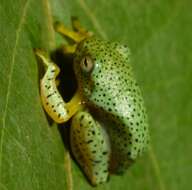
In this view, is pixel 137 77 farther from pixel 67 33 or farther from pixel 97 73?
pixel 67 33

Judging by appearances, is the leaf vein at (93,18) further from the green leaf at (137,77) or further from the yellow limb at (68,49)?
the yellow limb at (68,49)

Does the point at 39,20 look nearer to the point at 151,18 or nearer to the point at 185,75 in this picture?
the point at 151,18

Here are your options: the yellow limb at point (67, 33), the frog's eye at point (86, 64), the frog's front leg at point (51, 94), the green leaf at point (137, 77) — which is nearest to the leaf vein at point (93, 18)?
the green leaf at point (137, 77)

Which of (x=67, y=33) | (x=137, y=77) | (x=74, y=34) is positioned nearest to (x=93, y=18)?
(x=74, y=34)

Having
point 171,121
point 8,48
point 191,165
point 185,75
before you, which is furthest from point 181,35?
point 8,48

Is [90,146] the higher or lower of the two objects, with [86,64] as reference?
lower

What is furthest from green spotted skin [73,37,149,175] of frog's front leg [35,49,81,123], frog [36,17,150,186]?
frog's front leg [35,49,81,123]
